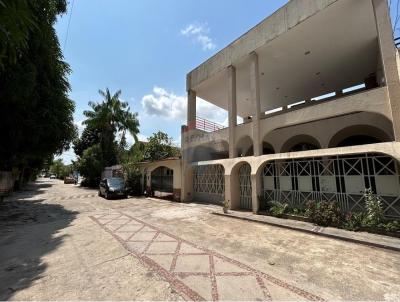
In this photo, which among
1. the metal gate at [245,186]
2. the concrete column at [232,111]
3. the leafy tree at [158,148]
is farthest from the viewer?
the leafy tree at [158,148]

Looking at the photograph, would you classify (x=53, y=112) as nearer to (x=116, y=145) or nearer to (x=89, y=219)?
(x=89, y=219)

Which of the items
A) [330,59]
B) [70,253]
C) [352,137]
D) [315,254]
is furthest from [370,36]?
[70,253]

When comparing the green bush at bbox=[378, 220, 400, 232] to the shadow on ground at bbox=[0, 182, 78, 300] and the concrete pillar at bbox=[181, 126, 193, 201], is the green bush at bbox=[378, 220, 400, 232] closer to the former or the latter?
the shadow on ground at bbox=[0, 182, 78, 300]

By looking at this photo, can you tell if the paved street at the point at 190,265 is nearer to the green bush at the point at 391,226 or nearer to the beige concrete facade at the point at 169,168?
the green bush at the point at 391,226

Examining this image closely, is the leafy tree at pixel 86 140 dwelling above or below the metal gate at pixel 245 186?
above

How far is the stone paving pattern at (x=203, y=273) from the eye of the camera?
3.48 metres

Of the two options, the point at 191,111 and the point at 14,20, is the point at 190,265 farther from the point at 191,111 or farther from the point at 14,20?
the point at 191,111

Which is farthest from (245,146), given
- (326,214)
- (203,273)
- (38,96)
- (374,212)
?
(38,96)

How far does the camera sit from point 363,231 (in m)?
6.70

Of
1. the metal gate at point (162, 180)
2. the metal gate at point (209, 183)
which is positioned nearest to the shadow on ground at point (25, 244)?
the metal gate at point (209, 183)

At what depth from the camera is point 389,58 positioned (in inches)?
268

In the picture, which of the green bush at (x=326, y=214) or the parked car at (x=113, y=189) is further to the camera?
the parked car at (x=113, y=189)

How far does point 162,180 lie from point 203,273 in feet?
50.5

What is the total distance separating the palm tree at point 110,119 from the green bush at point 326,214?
23.4 m
